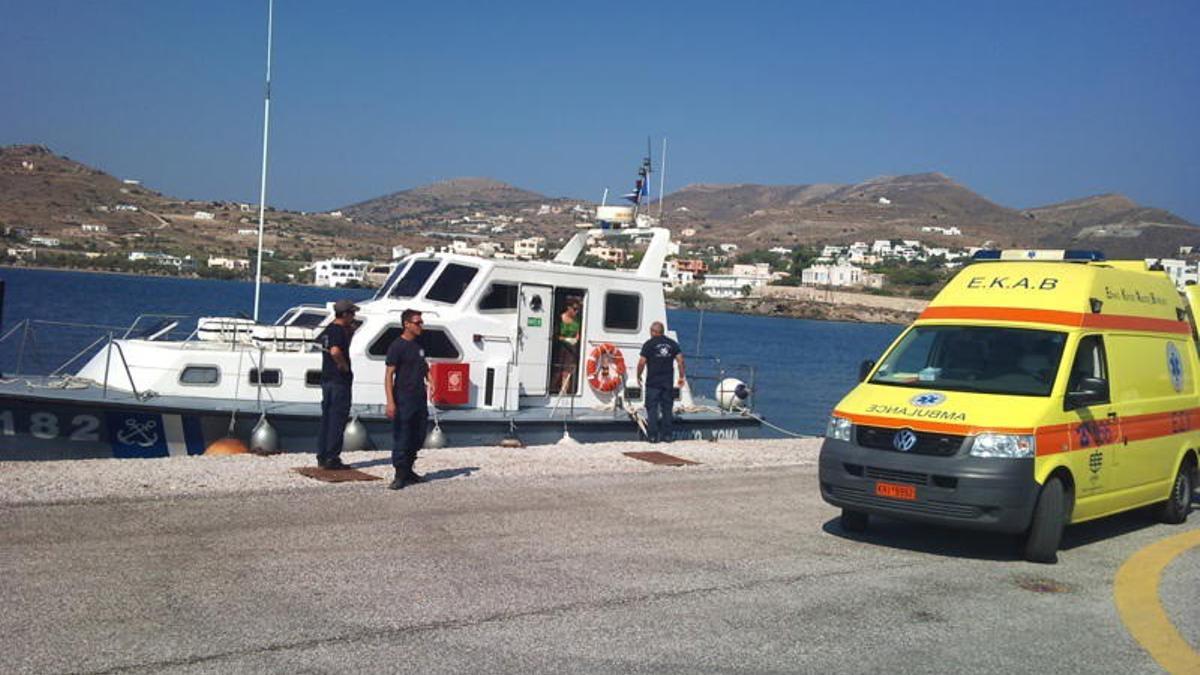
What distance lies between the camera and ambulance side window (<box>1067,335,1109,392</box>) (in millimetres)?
9316

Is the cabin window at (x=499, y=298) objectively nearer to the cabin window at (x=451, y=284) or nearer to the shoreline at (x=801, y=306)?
the cabin window at (x=451, y=284)

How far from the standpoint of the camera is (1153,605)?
25.7 feet

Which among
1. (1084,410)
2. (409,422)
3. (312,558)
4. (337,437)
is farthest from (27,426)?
(1084,410)

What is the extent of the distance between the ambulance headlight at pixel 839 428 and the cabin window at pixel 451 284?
7.96 metres

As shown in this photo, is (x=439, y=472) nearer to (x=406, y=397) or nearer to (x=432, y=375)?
(x=406, y=397)

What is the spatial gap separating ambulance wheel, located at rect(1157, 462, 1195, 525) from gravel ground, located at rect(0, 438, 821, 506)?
15.0 feet

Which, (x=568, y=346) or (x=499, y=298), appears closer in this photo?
(x=499, y=298)

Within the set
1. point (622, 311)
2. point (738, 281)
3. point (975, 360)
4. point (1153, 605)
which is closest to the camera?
point (1153, 605)

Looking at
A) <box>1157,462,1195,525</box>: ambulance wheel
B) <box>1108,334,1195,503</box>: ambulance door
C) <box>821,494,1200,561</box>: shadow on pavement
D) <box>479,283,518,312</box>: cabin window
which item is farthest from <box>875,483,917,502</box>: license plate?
<box>479,283,518,312</box>: cabin window

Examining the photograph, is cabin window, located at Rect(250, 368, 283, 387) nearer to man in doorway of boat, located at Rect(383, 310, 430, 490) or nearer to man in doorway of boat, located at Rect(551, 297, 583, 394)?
man in doorway of boat, located at Rect(551, 297, 583, 394)

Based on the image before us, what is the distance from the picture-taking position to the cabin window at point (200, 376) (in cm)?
1463

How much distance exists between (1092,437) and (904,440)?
67.3 inches

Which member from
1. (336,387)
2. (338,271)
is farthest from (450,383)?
(338,271)

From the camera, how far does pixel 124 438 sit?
1365 cm
